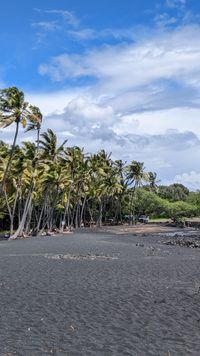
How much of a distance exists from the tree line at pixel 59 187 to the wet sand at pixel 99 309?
2533 cm

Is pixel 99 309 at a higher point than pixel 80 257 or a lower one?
lower

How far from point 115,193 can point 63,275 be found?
78167 mm

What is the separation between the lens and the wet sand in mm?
11438

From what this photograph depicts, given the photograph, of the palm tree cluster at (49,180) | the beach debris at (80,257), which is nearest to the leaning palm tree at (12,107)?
the palm tree cluster at (49,180)

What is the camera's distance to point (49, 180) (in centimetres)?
6047

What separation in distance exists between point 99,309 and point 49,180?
45577mm

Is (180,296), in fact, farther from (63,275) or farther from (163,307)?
(63,275)

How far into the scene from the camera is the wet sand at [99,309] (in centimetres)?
1144

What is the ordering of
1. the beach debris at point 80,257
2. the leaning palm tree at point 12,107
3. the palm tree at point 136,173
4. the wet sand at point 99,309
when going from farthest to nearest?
the palm tree at point 136,173 < the leaning palm tree at point 12,107 < the beach debris at point 80,257 < the wet sand at point 99,309

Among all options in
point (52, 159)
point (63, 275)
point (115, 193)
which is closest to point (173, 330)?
point (63, 275)

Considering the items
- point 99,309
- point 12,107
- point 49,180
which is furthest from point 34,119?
point 99,309

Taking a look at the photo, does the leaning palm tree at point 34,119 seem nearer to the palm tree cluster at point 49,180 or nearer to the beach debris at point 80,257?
the palm tree cluster at point 49,180

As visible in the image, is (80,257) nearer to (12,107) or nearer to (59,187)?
(12,107)

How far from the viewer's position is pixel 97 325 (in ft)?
44.2
